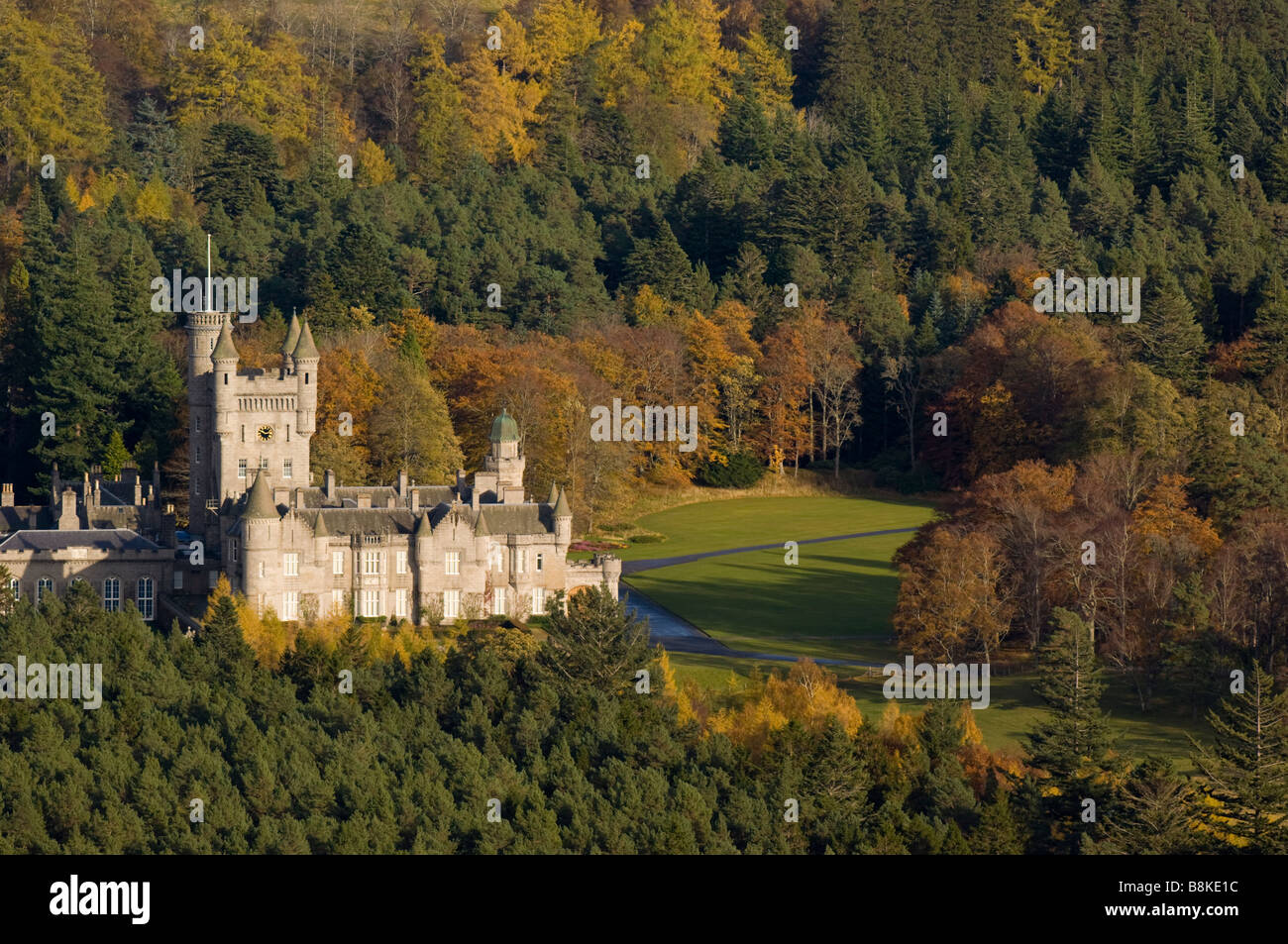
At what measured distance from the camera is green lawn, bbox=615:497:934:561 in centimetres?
13112

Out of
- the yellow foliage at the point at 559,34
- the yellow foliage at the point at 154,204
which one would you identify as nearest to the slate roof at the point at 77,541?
the yellow foliage at the point at 154,204

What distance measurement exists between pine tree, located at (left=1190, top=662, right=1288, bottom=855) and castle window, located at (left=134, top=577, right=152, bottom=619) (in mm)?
41256

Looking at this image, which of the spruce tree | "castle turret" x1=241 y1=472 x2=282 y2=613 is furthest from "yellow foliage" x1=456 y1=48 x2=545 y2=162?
the spruce tree

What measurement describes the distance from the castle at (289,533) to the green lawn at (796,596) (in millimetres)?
5951

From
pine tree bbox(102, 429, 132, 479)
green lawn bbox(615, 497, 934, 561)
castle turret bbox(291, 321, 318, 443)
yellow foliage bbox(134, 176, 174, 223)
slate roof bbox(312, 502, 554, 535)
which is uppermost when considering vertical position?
yellow foliage bbox(134, 176, 174, 223)

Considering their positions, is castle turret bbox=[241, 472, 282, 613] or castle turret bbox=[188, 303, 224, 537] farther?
castle turret bbox=[188, 303, 224, 537]

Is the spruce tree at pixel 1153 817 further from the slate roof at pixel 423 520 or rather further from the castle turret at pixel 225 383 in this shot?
the castle turret at pixel 225 383

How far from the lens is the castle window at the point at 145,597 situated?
108 metres

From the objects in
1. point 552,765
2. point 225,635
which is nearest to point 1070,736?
point 552,765

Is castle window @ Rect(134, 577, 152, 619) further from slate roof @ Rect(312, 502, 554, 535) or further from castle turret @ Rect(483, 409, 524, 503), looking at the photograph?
castle turret @ Rect(483, 409, 524, 503)

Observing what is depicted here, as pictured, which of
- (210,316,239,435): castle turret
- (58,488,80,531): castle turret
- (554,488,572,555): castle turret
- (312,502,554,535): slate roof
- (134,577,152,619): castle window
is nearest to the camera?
(134,577,152,619): castle window

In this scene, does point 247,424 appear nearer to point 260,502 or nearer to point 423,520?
point 260,502

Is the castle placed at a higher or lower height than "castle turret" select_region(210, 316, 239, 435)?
lower
